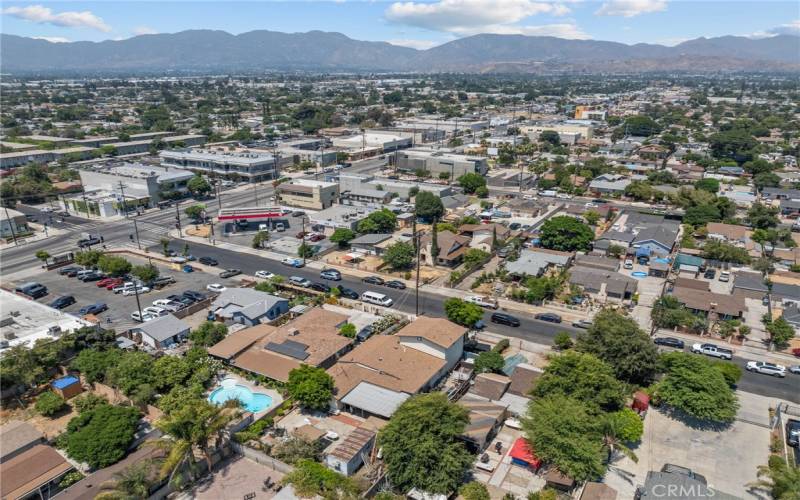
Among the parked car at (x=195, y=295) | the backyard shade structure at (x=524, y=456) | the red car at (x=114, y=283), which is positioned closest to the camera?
the backyard shade structure at (x=524, y=456)

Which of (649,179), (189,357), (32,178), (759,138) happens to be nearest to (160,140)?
(32,178)

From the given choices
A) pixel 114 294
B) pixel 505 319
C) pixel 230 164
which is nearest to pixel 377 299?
pixel 505 319

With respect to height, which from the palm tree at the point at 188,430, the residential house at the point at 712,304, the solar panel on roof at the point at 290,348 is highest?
the palm tree at the point at 188,430

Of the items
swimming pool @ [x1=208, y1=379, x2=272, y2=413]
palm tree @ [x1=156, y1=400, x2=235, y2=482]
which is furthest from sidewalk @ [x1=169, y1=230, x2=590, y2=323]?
palm tree @ [x1=156, y1=400, x2=235, y2=482]

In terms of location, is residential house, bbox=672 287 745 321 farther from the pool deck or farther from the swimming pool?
the swimming pool

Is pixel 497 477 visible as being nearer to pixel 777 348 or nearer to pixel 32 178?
pixel 777 348

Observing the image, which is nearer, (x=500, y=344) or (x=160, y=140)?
(x=500, y=344)

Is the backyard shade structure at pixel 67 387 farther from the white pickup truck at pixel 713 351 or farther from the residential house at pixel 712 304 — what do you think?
the residential house at pixel 712 304

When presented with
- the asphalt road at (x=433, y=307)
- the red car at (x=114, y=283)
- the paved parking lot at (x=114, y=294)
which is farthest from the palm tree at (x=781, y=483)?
the red car at (x=114, y=283)
